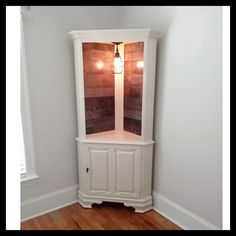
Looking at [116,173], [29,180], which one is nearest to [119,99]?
[116,173]

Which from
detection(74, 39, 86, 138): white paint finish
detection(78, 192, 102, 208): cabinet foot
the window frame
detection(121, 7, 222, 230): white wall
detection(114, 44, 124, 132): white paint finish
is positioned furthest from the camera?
detection(114, 44, 124, 132): white paint finish

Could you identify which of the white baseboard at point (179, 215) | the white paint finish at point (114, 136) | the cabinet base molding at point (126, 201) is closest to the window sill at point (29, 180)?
the cabinet base molding at point (126, 201)

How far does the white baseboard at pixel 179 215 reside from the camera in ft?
6.12

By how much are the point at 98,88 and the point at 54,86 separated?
0.51 metres

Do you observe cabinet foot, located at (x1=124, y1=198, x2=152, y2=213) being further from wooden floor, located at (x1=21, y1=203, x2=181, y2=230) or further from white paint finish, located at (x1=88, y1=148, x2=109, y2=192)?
white paint finish, located at (x1=88, y1=148, x2=109, y2=192)

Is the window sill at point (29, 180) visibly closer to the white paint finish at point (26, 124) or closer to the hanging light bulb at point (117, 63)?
the white paint finish at point (26, 124)

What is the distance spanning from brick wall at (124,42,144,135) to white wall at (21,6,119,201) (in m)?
0.48

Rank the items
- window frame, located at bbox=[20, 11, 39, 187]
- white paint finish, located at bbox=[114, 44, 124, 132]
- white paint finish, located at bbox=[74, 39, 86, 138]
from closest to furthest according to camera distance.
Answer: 1. window frame, located at bbox=[20, 11, 39, 187]
2. white paint finish, located at bbox=[74, 39, 86, 138]
3. white paint finish, located at bbox=[114, 44, 124, 132]

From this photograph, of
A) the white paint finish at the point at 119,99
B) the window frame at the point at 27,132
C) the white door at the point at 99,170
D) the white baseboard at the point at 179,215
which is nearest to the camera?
the white baseboard at the point at 179,215

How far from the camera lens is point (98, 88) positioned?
2.41m

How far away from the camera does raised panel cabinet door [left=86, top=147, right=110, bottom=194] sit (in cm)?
220

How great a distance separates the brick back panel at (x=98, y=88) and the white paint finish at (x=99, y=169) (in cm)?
33

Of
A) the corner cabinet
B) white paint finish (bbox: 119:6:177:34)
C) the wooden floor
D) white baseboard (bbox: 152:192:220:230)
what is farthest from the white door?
white paint finish (bbox: 119:6:177:34)
